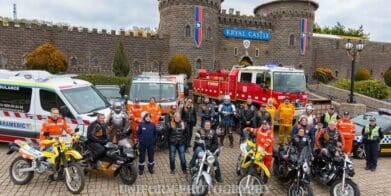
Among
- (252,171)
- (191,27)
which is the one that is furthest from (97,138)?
(191,27)

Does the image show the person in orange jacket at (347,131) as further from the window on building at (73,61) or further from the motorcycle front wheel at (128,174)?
the window on building at (73,61)

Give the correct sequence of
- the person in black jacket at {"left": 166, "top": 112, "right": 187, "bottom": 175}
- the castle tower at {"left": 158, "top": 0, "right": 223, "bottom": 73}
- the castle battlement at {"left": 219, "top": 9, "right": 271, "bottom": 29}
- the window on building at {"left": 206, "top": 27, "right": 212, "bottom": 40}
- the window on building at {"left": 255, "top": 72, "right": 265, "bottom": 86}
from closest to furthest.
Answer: the person in black jacket at {"left": 166, "top": 112, "right": 187, "bottom": 175} < the window on building at {"left": 255, "top": 72, "right": 265, "bottom": 86} < the castle tower at {"left": 158, "top": 0, "right": 223, "bottom": 73} < the window on building at {"left": 206, "top": 27, "right": 212, "bottom": 40} < the castle battlement at {"left": 219, "top": 9, "right": 271, "bottom": 29}

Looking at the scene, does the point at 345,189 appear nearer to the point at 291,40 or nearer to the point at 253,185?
the point at 253,185

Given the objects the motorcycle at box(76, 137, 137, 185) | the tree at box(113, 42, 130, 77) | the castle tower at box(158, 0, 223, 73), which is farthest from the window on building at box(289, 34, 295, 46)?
the motorcycle at box(76, 137, 137, 185)

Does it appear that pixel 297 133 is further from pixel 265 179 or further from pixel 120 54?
pixel 120 54

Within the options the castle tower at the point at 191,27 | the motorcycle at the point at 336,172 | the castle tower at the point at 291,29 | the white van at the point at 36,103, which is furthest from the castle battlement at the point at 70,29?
the motorcycle at the point at 336,172

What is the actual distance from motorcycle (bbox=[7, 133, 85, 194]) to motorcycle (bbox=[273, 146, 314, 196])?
4.36 m

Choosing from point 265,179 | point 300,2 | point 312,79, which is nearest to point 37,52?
point 265,179

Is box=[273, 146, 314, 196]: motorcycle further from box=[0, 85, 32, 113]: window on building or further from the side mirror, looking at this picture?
box=[0, 85, 32, 113]: window on building

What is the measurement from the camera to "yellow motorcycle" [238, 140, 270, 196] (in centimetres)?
566

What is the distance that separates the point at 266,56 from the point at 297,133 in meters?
30.2

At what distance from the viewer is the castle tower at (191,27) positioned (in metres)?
28.4

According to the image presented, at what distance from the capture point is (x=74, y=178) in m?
5.89

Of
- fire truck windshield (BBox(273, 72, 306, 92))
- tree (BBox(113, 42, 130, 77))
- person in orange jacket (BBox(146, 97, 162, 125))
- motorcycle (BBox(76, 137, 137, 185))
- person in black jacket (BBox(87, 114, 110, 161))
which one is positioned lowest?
motorcycle (BBox(76, 137, 137, 185))
